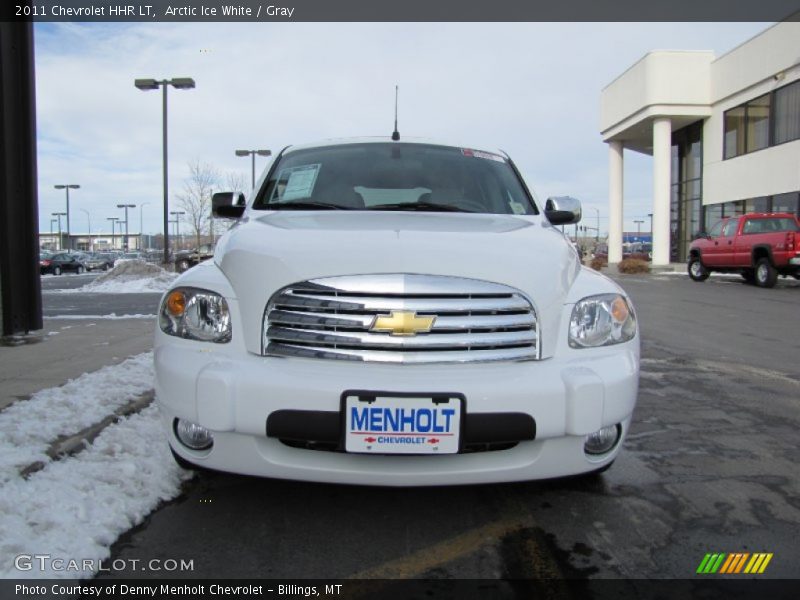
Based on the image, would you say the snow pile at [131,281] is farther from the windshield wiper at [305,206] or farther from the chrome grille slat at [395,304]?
the chrome grille slat at [395,304]

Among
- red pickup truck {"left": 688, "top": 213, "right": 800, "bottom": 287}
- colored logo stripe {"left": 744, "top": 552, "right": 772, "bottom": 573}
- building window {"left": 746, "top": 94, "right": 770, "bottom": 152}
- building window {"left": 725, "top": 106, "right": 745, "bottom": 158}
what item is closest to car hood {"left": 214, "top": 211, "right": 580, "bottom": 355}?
colored logo stripe {"left": 744, "top": 552, "right": 772, "bottom": 573}

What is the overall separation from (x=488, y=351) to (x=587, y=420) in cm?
45

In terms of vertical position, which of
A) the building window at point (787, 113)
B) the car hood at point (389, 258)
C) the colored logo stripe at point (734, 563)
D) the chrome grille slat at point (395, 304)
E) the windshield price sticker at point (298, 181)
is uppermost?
the building window at point (787, 113)

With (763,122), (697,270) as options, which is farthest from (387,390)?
(763,122)

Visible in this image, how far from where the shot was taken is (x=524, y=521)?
2652 millimetres

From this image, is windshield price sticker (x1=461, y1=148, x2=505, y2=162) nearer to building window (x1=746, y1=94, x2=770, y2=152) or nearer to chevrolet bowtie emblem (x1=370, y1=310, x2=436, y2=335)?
chevrolet bowtie emblem (x1=370, y1=310, x2=436, y2=335)

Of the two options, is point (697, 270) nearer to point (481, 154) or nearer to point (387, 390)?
point (481, 154)

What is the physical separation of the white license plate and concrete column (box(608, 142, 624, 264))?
104 feet

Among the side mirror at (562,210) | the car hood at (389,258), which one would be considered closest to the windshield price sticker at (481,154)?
the side mirror at (562,210)

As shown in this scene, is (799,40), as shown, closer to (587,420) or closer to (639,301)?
(639,301)

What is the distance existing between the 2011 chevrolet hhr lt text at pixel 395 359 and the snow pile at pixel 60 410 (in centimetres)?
100

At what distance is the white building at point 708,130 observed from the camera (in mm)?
22656

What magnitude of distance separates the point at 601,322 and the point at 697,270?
1910 cm

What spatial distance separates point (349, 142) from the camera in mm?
4277
